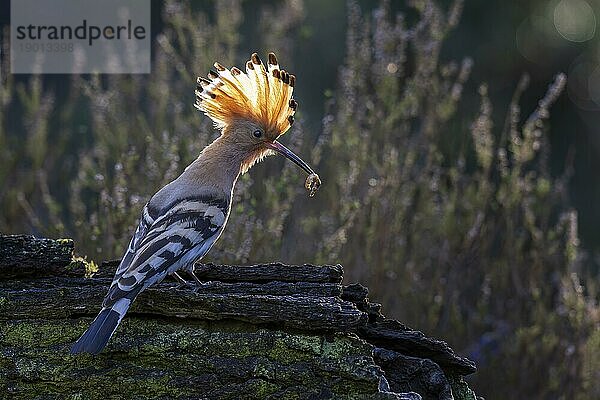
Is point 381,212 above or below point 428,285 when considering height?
above

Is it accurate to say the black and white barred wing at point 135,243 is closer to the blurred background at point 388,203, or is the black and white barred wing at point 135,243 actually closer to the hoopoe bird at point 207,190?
the hoopoe bird at point 207,190

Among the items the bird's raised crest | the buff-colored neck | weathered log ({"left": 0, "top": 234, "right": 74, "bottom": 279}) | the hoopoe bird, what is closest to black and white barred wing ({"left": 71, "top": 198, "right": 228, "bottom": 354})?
the hoopoe bird

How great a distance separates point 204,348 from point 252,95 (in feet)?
3.51

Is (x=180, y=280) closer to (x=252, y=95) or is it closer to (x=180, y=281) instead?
(x=180, y=281)

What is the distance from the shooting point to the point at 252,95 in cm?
360

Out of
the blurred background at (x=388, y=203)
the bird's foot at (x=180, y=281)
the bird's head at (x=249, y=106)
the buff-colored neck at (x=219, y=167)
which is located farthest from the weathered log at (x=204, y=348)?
the blurred background at (x=388, y=203)

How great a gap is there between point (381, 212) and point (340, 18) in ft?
10.1

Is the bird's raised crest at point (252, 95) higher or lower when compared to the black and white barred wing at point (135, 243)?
higher

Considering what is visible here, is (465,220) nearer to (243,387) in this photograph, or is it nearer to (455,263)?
(455,263)

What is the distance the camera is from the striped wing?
288cm

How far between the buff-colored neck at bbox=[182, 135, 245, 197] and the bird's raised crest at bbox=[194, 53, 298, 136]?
117 millimetres

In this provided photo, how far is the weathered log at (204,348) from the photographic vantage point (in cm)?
287

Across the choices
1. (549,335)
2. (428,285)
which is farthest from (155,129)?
(549,335)

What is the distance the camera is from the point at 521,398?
4.73 meters
